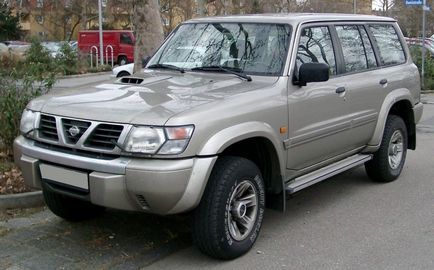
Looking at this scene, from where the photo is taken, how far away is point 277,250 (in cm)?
459

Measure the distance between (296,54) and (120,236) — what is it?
2.20m

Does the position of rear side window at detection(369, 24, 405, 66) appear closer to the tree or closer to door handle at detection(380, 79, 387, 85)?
door handle at detection(380, 79, 387, 85)

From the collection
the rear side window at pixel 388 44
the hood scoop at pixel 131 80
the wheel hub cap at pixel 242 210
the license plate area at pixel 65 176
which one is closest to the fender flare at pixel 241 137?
the wheel hub cap at pixel 242 210

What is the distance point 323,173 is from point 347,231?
59 cm

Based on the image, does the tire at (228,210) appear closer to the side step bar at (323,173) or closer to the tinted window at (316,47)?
the side step bar at (323,173)

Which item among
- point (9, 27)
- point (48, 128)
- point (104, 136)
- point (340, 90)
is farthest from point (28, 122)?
point (9, 27)

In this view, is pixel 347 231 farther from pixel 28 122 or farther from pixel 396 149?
pixel 28 122

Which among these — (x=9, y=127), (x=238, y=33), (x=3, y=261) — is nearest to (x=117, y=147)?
(x=3, y=261)

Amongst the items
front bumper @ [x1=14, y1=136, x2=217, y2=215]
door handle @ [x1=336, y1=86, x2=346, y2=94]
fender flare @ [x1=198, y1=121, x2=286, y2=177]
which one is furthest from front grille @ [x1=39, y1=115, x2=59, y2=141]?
door handle @ [x1=336, y1=86, x2=346, y2=94]

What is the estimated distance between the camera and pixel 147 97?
14.1ft

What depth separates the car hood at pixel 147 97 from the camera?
155 inches

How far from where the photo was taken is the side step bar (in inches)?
193

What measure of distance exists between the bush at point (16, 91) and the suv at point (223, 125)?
1.80 meters

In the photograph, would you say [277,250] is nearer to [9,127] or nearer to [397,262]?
[397,262]
